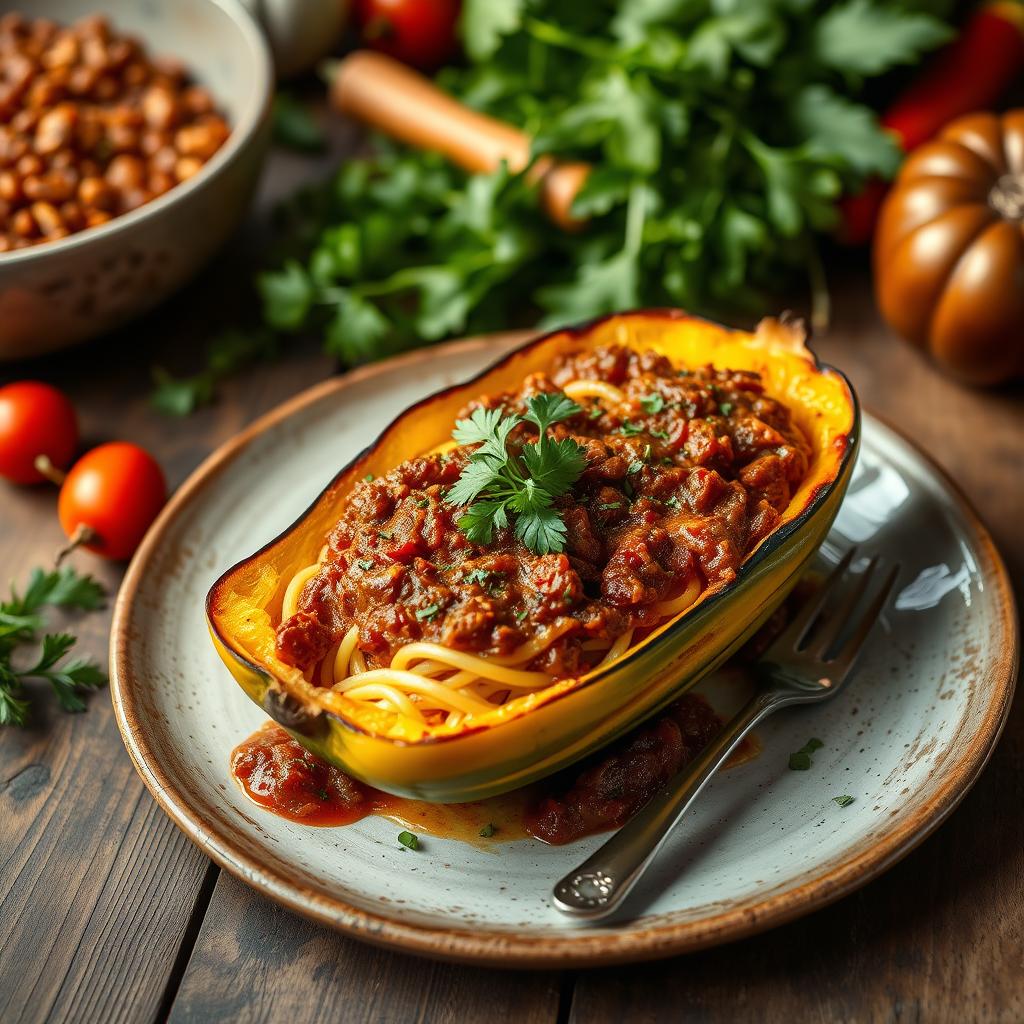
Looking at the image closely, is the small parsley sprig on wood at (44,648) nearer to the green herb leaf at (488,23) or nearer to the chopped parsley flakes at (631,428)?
the chopped parsley flakes at (631,428)

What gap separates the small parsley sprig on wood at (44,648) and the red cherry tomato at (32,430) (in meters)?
0.55

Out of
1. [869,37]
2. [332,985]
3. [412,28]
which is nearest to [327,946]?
[332,985]

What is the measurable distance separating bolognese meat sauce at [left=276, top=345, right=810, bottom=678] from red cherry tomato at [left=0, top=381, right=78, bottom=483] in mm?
1537

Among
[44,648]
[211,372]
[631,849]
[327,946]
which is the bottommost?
[211,372]

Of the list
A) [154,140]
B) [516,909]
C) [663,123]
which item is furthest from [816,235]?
[516,909]

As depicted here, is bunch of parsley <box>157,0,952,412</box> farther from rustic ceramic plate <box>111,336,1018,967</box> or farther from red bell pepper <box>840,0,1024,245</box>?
rustic ceramic plate <box>111,336,1018,967</box>

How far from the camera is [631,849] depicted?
2.67m

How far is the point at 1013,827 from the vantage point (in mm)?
3021

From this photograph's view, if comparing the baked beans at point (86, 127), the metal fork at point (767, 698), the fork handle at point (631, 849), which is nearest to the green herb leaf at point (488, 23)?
the baked beans at point (86, 127)

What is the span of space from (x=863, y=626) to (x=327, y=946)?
169 cm

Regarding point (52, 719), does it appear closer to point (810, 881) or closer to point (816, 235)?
point (810, 881)

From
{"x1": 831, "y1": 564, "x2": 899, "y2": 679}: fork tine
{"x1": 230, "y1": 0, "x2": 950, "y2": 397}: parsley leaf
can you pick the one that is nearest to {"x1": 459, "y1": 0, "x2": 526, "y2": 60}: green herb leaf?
{"x1": 230, "y1": 0, "x2": 950, "y2": 397}: parsley leaf

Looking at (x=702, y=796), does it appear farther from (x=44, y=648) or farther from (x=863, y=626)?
(x=44, y=648)

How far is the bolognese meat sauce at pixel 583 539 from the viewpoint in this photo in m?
2.81
